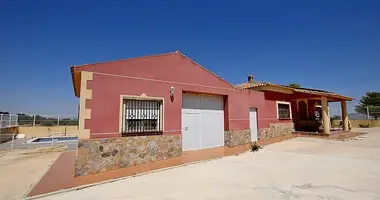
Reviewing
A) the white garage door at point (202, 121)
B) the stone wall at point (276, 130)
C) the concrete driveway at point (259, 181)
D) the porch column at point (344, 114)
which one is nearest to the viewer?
the concrete driveway at point (259, 181)

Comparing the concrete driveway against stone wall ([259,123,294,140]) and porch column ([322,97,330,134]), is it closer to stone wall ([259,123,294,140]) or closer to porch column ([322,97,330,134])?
stone wall ([259,123,294,140])

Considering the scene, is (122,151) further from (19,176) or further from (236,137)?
(236,137)

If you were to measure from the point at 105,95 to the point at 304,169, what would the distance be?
8292 mm

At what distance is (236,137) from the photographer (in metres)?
13.4

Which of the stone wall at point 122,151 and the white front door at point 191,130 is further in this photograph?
the white front door at point 191,130

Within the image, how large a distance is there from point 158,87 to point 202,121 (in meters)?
3.86

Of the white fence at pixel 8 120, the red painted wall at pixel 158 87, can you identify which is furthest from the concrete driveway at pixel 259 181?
the white fence at pixel 8 120

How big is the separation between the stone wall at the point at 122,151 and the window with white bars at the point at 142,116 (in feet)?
1.37

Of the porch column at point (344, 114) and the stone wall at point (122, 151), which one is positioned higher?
the porch column at point (344, 114)

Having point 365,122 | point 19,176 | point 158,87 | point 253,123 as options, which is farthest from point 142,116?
point 365,122

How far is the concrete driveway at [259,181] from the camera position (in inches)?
206

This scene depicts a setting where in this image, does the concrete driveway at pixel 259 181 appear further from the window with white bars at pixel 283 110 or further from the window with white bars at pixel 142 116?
the window with white bars at pixel 283 110

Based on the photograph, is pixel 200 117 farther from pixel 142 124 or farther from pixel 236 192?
pixel 236 192

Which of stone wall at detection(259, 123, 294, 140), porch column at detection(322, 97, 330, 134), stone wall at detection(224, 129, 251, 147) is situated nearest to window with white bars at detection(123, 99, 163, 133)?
stone wall at detection(224, 129, 251, 147)
